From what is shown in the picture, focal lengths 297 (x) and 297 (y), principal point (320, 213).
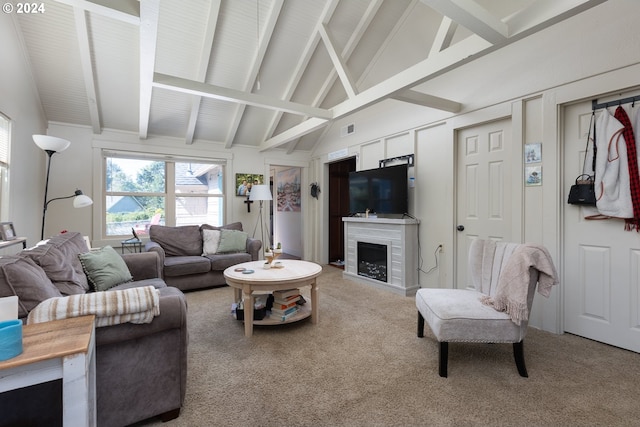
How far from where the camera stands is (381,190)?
160 inches

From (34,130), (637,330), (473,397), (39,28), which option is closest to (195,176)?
(34,130)

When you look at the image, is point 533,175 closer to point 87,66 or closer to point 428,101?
point 428,101

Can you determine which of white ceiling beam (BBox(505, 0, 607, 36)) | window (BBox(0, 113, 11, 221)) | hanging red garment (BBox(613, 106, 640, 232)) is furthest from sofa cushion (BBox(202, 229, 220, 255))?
hanging red garment (BBox(613, 106, 640, 232))

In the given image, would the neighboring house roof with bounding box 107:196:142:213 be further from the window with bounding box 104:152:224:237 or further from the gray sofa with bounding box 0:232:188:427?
the gray sofa with bounding box 0:232:188:427

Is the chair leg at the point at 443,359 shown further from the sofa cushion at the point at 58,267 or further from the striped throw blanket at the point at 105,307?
the sofa cushion at the point at 58,267

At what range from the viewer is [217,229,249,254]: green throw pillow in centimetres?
435

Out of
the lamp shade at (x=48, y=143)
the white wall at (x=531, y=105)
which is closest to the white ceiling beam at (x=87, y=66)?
the lamp shade at (x=48, y=143)

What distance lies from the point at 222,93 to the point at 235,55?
0.90 m

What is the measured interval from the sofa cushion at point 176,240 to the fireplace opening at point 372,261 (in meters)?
2.39

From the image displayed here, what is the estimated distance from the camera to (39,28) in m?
2.99

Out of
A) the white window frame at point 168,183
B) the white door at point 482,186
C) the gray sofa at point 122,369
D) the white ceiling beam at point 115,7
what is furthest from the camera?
the white window frame at point 168,183

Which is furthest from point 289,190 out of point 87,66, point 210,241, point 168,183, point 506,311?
point 506,311

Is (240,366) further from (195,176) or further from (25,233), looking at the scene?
(195,176)

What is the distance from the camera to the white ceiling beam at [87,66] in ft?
9.46
